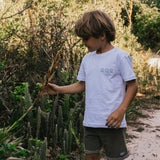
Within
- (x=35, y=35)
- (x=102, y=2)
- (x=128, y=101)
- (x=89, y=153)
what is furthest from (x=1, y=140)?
(x=102, y=2)

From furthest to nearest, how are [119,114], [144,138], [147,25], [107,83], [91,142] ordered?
[147,25]
[144,138]
[91,142]
[107,83]
[119,114]

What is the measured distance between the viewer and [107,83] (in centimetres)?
191

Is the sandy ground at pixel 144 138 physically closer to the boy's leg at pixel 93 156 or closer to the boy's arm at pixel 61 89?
the boy's leg at pixel 93 156

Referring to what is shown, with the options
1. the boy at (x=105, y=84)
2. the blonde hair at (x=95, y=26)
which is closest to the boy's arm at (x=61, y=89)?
the boy at (x=105, y=84)

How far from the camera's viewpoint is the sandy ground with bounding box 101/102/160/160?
316 centimetres

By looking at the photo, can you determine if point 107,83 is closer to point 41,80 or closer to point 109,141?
point 109,141

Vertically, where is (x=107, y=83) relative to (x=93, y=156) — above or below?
above

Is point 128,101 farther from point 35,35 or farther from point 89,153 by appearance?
point 35,35

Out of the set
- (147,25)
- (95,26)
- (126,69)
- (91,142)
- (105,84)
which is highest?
(95,26)

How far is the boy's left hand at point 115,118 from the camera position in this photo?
178 centimetres

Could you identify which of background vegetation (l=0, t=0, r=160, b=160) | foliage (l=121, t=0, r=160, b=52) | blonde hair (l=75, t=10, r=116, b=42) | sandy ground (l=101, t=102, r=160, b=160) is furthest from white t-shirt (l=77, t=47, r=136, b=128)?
foliage (l=121, t=0, r=160, b=52)

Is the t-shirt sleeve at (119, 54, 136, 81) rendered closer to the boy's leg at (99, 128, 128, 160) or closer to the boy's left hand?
the boy's left hand

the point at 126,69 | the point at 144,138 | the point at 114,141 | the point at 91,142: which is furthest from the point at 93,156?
the point at 144,138

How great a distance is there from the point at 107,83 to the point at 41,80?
1685 mm
